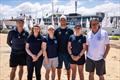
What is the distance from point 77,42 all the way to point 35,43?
1.03m

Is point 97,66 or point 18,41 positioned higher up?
point 18,41

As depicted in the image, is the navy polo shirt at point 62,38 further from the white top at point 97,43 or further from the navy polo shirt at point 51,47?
the white top at point 97,43

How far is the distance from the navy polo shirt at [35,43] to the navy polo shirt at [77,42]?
77 centimetres

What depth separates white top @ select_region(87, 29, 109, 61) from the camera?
7.95 metres

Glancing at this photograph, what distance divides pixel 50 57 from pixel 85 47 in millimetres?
947

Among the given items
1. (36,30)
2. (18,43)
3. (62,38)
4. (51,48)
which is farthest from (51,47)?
(18,43)

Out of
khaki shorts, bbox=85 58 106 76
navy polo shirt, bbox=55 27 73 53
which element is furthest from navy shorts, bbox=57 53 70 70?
khaki shorts, bbox=85 58 106 76

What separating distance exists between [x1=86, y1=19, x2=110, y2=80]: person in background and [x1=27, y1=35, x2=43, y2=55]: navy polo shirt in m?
1.26

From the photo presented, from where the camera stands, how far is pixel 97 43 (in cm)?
799

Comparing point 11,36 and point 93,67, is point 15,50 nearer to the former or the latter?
point 11,36

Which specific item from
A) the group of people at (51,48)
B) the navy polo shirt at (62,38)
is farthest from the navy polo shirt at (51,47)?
the navy polo shirt at (62,38)

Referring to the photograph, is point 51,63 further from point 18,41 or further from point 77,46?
point 18,41

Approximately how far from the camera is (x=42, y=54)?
28.2 ft

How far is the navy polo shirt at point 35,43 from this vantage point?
848cm
